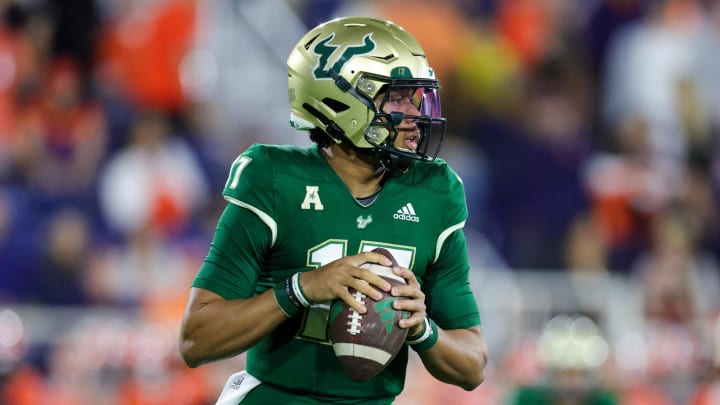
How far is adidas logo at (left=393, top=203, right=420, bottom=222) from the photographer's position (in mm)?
3012

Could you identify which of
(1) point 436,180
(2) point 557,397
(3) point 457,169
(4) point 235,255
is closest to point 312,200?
(4) point 235,255

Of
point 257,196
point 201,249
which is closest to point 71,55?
point 201,249

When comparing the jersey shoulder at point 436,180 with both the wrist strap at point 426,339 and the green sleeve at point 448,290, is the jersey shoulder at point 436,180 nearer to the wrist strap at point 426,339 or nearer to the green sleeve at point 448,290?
the green sleeve at point 448,290

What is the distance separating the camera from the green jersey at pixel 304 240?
9.58ft

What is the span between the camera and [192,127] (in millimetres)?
8008

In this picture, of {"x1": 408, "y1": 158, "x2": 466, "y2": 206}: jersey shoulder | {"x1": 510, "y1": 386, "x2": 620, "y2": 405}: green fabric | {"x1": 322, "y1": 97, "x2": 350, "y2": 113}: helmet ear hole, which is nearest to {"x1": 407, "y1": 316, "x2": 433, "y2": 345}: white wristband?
{"x1": 408, "y1": 158, "x2": 466, "y2": 206}: jersey shoulder

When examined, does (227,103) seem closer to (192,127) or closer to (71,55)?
(192,127)

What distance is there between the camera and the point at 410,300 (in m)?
2.78

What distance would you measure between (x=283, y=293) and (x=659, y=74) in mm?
6583

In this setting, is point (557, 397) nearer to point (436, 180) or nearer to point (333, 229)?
point (436, 180)

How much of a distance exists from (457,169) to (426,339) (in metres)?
5.03

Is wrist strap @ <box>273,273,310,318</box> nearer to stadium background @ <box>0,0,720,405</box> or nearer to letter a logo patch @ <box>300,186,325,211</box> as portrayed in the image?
letter a logo patch @ <box>300,186,325,211</box>

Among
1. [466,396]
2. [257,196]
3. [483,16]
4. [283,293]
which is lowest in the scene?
[466,396]

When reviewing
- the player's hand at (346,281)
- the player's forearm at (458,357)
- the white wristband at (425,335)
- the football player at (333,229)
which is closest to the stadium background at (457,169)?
the player's forearm at (458,357)
